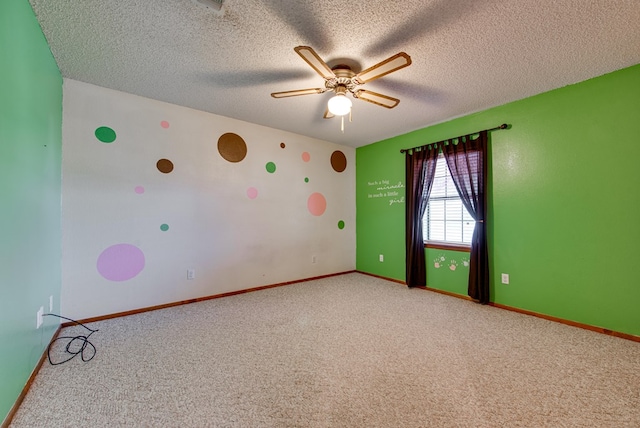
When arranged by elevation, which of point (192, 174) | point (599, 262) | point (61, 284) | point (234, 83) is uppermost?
point (234, 83)

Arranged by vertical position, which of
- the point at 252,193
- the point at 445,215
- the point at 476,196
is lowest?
the point at 445,215

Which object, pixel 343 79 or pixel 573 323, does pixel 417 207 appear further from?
pixel 343 79

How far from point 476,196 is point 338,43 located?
2.43 metres

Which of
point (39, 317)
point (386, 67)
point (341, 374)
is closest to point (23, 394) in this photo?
point (39, 317)

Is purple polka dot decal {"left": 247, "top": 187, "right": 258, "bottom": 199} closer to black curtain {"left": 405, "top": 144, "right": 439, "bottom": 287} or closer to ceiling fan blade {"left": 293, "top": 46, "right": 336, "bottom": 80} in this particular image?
ceiling fan blade {"left": 293, "top": 46, "right": 336, "bottom": 80}

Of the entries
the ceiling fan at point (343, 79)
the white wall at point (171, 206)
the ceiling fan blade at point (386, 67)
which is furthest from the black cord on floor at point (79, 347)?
the ceiling fan blade at point (386, 67)

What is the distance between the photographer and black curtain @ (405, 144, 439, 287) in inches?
146

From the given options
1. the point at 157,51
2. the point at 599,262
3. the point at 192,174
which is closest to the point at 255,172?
the point at 192,174

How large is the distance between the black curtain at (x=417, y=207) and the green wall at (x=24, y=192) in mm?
3883

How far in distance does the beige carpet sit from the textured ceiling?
7.88 feet

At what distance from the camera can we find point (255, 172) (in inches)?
146

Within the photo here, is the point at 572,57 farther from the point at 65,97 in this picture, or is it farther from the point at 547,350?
the point at 65,97

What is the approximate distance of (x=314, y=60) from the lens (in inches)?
71.3

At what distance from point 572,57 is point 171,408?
3859 mm
